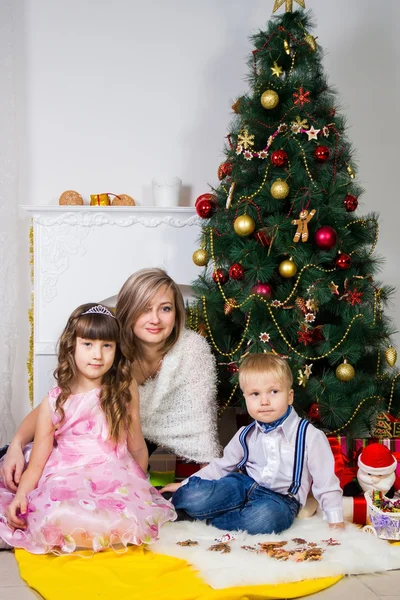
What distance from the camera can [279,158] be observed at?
2.85m

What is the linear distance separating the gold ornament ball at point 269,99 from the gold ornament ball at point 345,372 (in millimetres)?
A: 1097

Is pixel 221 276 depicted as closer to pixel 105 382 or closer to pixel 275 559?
pixel 105 382

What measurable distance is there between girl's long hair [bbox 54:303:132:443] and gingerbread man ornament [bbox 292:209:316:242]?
853mm

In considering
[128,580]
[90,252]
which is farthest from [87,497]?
[90,252]

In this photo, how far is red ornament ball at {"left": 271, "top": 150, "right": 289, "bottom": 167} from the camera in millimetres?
2857

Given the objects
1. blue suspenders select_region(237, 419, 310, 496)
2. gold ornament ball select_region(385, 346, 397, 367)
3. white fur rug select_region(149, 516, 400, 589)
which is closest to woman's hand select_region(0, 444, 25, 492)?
white fur rug select_region(149, 516, 400, 589)

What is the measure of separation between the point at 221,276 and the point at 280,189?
1.57ft

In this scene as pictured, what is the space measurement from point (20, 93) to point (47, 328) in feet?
4.47

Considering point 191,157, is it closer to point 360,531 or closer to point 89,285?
point 89,285

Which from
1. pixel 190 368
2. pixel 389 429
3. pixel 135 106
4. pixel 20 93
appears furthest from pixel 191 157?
pixel 389 429

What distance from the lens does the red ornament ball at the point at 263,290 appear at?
2861 millimetres

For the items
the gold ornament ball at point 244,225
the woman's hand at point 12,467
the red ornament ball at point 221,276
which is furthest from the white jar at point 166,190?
the woman's hand at point 12,467

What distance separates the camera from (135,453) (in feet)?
8.05

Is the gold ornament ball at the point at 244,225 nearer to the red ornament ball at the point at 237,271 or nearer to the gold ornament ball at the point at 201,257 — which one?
the red ornament ball at the point at 237,271
